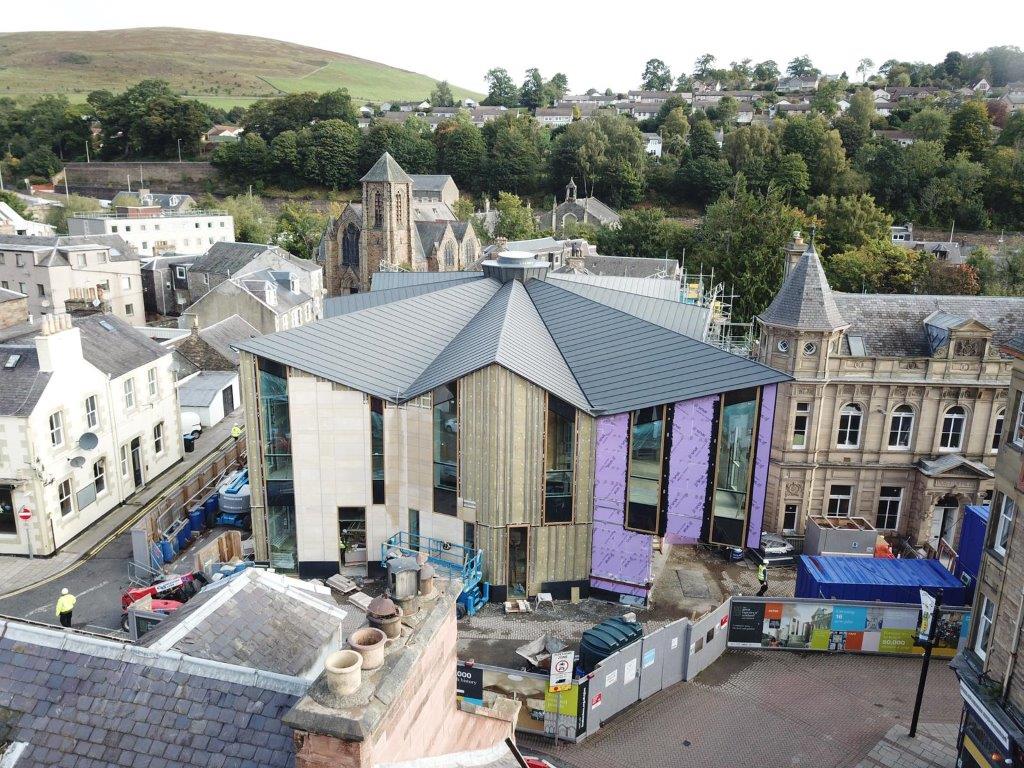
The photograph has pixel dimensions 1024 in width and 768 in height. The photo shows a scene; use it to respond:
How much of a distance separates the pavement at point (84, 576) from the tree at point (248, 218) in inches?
2725

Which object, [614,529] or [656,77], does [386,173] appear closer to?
[614,529]

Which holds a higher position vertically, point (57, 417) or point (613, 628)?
point (57, 417)

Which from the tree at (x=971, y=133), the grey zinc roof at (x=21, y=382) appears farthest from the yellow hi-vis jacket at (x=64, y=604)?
the tree at (x=971, y=133)

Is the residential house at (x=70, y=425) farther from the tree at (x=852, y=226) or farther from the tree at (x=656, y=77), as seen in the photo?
the tree at (x=656, y=77)

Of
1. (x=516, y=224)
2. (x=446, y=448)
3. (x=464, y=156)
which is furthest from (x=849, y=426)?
(x=464, y=156)

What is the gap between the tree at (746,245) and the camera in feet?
197

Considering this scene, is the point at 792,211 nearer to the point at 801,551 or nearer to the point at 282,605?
the point at 801,551

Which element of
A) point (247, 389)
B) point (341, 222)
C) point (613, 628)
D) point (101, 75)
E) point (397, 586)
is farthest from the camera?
point (101, 75)

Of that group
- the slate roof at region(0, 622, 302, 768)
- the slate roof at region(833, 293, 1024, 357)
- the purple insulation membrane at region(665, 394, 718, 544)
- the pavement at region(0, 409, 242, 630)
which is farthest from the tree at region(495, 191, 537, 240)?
the slate roof at region(0, 622, 302, 768)

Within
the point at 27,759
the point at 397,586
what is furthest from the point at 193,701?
the point at 397,586

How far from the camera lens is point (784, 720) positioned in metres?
19.6

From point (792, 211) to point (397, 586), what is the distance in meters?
73.2

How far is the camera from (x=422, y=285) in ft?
103

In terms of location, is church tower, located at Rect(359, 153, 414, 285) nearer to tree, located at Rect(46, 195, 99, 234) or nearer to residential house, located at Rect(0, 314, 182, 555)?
tree, located at Rect(46, 195, 99, 234)
